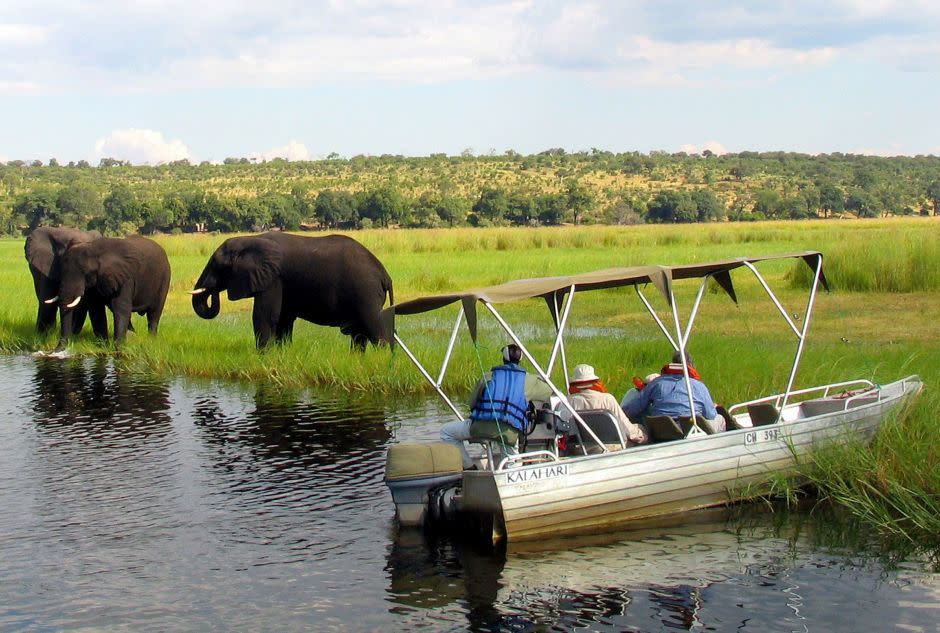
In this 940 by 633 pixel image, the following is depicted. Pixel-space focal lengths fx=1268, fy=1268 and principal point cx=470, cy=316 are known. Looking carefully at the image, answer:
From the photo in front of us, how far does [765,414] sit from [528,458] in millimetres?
2643

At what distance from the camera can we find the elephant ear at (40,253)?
941 inches

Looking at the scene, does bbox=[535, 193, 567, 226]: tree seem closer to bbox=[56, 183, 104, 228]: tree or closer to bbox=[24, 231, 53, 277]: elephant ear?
bbox=[56, 183, 104, 228]: tree

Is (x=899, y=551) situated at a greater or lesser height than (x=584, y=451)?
lesser

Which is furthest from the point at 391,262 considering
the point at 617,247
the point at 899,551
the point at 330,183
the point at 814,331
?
the point at 330,183

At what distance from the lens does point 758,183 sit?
114312mm

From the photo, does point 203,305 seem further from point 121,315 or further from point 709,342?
point 709,342

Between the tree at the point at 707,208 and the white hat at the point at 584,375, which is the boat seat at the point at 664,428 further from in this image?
the tree at the point at 707,208

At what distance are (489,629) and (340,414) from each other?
297 inches

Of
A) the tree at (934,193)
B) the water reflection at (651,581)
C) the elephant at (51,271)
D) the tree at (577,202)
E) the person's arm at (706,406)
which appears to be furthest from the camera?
the tree at (934,193)

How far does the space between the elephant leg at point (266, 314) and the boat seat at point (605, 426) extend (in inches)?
379

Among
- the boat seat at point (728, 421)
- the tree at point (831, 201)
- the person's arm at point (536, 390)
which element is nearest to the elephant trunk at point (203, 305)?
the person's arm at point (536, 390)

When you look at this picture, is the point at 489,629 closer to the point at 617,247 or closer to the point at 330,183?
the point at 617,247

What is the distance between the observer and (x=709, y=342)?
58.3ft

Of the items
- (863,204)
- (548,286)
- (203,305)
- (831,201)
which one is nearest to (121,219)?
(831,201)
